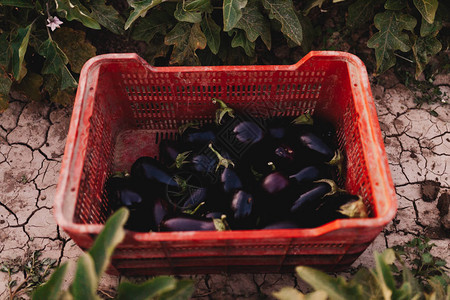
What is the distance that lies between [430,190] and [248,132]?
1.40 meters

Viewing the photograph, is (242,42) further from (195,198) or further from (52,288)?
(52,288)

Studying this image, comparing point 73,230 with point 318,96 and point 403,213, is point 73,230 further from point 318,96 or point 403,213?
point 403,213

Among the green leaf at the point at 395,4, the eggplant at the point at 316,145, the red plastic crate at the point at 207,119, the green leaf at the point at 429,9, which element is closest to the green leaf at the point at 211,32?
the red plastic crate at the point at 207,119

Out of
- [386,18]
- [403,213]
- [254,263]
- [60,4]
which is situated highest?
[60,4]

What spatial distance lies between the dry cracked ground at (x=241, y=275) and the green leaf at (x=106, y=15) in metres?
0.79

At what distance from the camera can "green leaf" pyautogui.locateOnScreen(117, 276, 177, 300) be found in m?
1.49

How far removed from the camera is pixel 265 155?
2.33 m

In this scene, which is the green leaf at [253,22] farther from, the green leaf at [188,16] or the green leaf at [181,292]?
the green leaf at [181,292]

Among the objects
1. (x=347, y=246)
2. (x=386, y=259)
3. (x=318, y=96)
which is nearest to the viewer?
(x=386, y=259)

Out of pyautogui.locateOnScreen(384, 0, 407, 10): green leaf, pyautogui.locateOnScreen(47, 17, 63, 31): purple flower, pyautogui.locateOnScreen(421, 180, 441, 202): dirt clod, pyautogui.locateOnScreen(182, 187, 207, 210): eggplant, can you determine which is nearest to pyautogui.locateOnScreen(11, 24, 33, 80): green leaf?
pyautogui.locateOnScreen(47, 17, 63, 31): purple flower

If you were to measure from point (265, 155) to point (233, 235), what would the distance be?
29.9 inches

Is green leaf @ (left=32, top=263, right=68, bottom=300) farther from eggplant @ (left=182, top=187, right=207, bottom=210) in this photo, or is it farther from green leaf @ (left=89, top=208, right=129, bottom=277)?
eggplant @ (left=182, top=187, right=207, bottom=210)

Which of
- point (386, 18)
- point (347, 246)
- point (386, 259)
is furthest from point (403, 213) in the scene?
point (386, 18)

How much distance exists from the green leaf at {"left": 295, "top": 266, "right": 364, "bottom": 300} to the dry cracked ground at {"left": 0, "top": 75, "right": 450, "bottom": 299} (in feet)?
2.66
